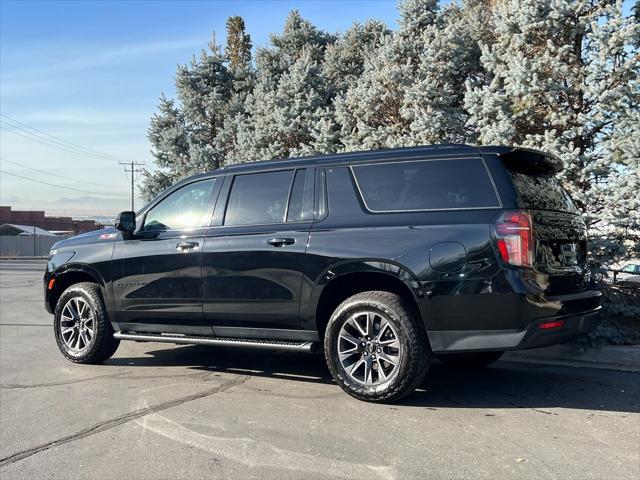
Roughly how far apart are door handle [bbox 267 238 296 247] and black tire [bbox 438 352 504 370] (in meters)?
1.99

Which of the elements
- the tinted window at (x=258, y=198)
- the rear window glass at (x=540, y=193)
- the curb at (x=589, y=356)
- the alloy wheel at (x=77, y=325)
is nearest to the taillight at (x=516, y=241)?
the rear window glass at (x=540, y=193)

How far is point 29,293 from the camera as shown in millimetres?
14797

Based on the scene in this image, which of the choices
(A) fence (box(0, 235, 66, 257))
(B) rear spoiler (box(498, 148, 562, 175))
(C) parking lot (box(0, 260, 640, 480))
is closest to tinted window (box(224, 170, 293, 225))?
(C) parking lot (box(0, 260, 640, 480))

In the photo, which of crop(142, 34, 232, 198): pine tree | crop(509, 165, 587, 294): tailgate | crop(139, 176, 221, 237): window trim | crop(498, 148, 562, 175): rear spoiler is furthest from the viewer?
crop(142, 34, 232, 198): pine tree

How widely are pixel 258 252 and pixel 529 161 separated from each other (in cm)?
242

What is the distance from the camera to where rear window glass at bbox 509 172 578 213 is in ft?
15.1

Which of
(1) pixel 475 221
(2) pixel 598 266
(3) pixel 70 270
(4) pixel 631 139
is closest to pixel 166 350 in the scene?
(3) pixel 70 270

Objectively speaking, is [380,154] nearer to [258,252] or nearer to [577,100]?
[258,252]

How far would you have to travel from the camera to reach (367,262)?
4781 millimetres

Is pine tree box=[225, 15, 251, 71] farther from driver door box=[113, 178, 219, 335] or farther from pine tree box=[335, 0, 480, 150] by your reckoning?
driver door box=[113, 178, 219, 335]

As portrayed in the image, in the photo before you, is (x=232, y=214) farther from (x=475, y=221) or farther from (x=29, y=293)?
(x=29, y=293)

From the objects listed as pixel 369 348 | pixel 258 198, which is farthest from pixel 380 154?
pixel 369 348

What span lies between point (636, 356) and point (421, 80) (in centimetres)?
548

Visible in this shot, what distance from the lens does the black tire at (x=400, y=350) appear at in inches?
181
